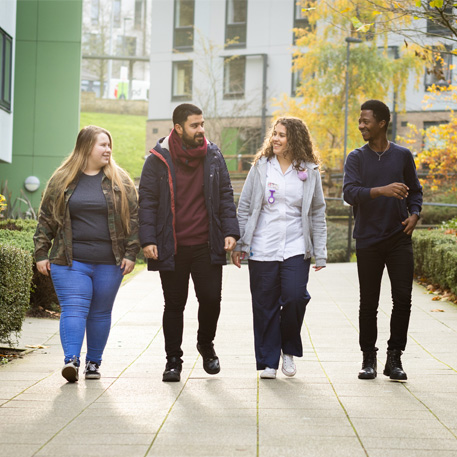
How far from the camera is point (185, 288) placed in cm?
671

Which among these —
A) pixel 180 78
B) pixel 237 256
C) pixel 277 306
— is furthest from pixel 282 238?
pixel 180 78

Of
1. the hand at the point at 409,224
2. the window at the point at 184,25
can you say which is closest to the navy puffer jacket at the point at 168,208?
the hand at the point at 409,224

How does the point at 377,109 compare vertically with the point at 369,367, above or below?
above

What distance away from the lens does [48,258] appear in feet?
21.9

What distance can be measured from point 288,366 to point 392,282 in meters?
0.96

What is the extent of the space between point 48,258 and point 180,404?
1.65 m

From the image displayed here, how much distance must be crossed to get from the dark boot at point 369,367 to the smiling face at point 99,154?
7.68ft

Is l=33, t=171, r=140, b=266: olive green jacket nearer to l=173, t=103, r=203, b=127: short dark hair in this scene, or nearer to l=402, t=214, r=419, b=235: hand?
l=173, t=103, r=203, b=127: short dark hair

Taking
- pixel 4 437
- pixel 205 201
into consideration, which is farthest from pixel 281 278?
pixel 4 437

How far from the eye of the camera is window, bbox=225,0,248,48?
47906mm

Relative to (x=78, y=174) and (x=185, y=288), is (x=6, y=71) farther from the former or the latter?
(x=185, y=288)

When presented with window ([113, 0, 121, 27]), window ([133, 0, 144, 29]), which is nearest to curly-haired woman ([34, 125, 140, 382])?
window ([133, 0, 144, 29])

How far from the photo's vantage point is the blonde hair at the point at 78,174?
21.6 ft

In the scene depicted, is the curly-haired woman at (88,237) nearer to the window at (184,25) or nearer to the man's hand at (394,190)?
the man's hand at (394,190)
